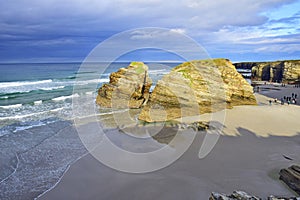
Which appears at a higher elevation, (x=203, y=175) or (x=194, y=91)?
(x=194, y=91)

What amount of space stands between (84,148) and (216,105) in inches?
404

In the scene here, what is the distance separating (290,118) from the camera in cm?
1552

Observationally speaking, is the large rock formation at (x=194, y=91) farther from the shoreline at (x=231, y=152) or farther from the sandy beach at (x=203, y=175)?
the sandy beach at (x=203, y=175)

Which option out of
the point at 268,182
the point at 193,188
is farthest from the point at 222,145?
the point at 193,188

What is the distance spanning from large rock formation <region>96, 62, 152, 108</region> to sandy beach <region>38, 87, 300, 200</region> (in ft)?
36.1

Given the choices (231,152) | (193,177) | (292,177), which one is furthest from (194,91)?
(292,177)

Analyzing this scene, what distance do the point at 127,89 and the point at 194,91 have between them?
325 inches

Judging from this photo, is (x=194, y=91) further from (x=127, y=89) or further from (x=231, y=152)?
(x=127, y=89)

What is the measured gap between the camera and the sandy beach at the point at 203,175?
7188 millimetres

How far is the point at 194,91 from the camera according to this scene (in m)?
16.3

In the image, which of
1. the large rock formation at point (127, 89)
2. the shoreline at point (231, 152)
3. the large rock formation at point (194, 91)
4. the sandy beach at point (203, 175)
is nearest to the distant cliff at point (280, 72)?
the large rock formation at point (194, 91)

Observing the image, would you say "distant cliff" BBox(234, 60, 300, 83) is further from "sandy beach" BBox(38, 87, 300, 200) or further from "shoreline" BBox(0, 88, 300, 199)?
"sandy beach" BBox(38, 87, 300, 200)

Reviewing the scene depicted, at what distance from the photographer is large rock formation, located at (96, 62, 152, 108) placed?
22.4m

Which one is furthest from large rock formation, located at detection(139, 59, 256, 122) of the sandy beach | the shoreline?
the sandy beach
